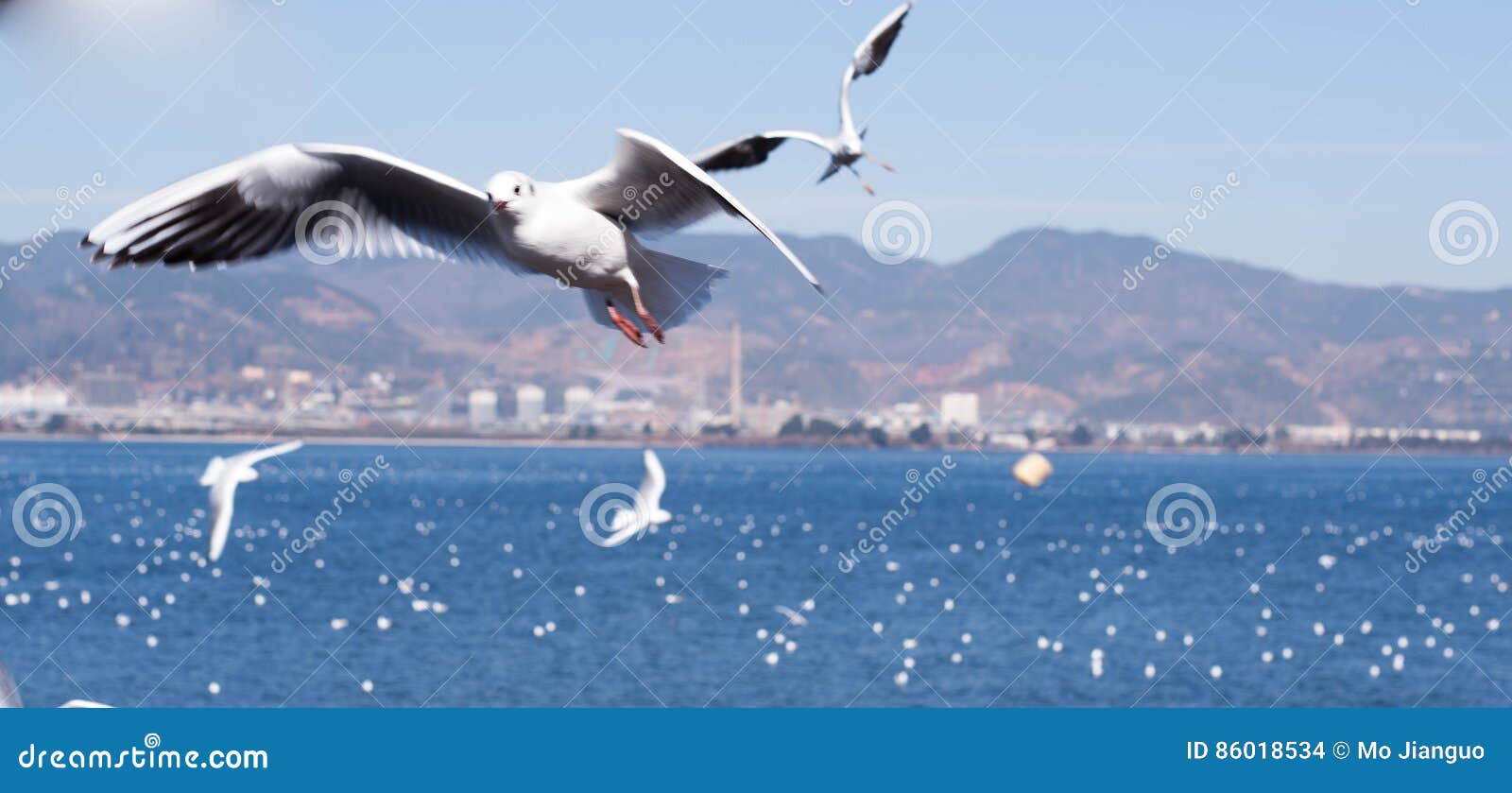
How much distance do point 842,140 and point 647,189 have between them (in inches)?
31.2

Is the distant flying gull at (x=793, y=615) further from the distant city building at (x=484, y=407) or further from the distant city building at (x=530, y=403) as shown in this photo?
the distant city building at (x=484, y=407)

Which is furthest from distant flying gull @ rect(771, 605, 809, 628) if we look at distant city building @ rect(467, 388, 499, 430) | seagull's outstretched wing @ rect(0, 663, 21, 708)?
distant city building @ rect(467, 388, 499, 430)

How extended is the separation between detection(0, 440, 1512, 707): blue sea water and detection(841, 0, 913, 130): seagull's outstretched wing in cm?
1505

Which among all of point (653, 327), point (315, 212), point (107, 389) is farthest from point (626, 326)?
point (107, 389)

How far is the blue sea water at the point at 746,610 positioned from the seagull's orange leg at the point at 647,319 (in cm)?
1610

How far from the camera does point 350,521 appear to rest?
78.1m

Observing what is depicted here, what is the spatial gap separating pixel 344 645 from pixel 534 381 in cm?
10911

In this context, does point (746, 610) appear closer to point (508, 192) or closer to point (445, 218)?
point (445, 218)

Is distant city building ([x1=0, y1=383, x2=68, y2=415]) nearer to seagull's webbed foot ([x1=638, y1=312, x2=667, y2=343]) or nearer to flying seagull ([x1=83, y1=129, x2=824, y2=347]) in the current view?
flying seagull ([x1=83, y1=129, x2=824, y2=347])

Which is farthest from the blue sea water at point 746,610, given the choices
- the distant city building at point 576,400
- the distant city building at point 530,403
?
the distant city building at point 576,400

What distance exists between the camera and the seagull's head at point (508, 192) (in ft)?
19.7

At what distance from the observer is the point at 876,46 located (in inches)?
289

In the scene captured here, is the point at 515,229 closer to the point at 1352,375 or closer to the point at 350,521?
the point at 350,521

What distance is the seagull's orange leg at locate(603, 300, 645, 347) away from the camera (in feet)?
18.7
